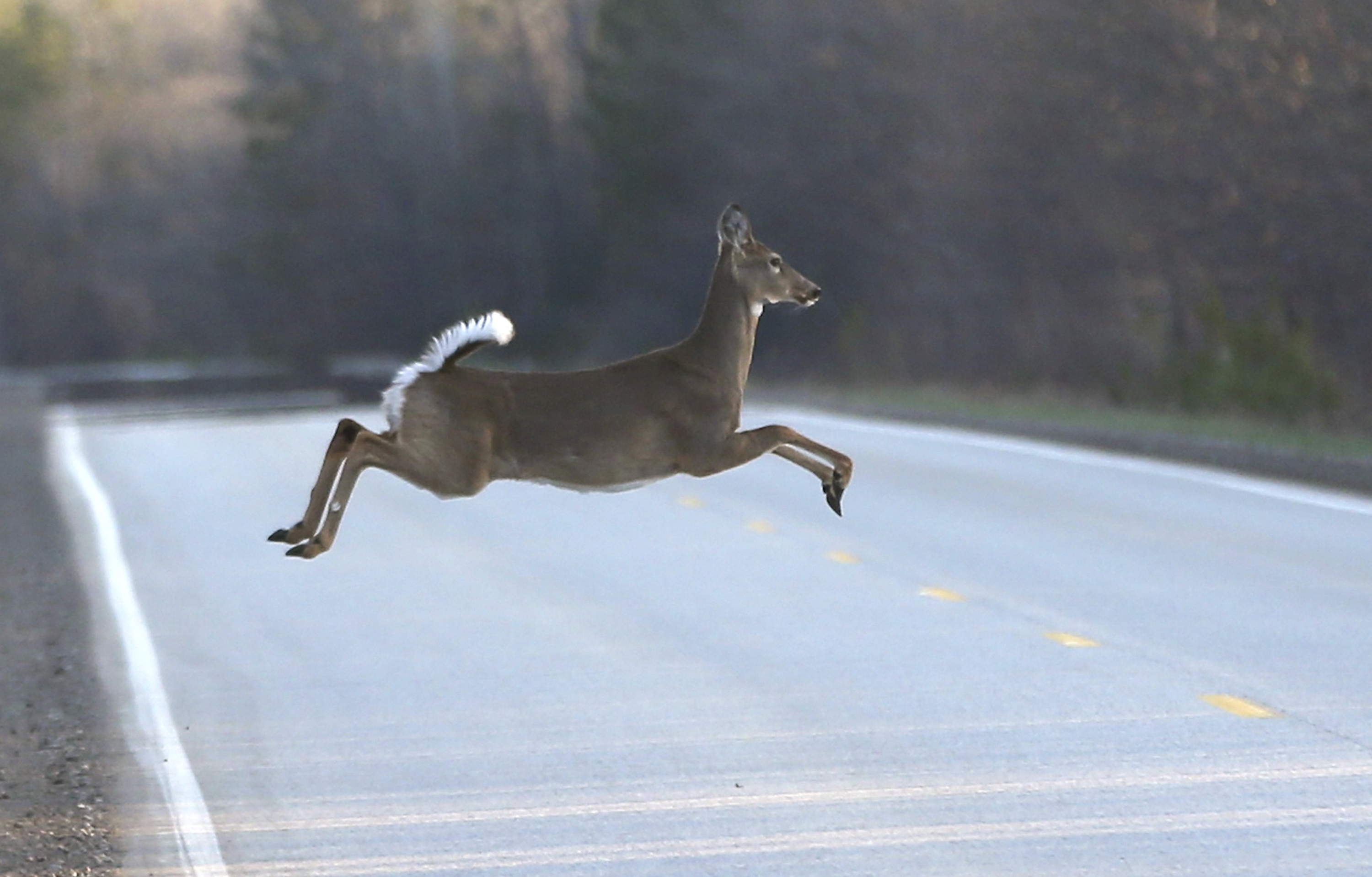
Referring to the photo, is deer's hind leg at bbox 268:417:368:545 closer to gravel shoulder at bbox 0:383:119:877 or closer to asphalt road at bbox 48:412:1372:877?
asphalt road at bbox 48:412:1372:877

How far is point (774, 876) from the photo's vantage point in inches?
301

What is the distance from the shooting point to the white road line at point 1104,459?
19422 mm

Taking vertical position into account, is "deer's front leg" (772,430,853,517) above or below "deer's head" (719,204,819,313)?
below

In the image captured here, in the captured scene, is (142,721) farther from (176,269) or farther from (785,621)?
(176,269)

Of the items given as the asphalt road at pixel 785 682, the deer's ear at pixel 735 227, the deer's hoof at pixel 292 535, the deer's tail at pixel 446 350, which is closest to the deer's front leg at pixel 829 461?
the deer's ear at pixel 735 227

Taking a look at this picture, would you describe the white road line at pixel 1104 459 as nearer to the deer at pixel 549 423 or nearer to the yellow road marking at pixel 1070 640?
the yellow road marking at pixel 1070 640

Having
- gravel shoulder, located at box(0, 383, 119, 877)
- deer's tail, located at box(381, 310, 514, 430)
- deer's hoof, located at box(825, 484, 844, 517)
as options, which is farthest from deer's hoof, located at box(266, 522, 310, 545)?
gravel shoulder, located at box(0, 383, 119, 877)

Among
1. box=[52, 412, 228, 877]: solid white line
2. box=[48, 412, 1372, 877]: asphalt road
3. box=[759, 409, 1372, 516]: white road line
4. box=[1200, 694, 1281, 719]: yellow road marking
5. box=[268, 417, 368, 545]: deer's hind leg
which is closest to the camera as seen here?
box=[268, 417, 368, 545]: deer's hind leg

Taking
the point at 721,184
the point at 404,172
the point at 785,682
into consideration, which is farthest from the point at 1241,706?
the point at 404,172

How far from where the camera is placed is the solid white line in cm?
847

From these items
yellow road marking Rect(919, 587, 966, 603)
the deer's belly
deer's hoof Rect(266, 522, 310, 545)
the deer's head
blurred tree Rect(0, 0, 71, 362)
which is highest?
the deer's head

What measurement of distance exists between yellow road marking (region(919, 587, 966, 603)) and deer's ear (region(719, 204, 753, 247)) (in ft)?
28.2

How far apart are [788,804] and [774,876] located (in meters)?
1.08

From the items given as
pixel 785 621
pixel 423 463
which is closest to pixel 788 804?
pixel 423 463
